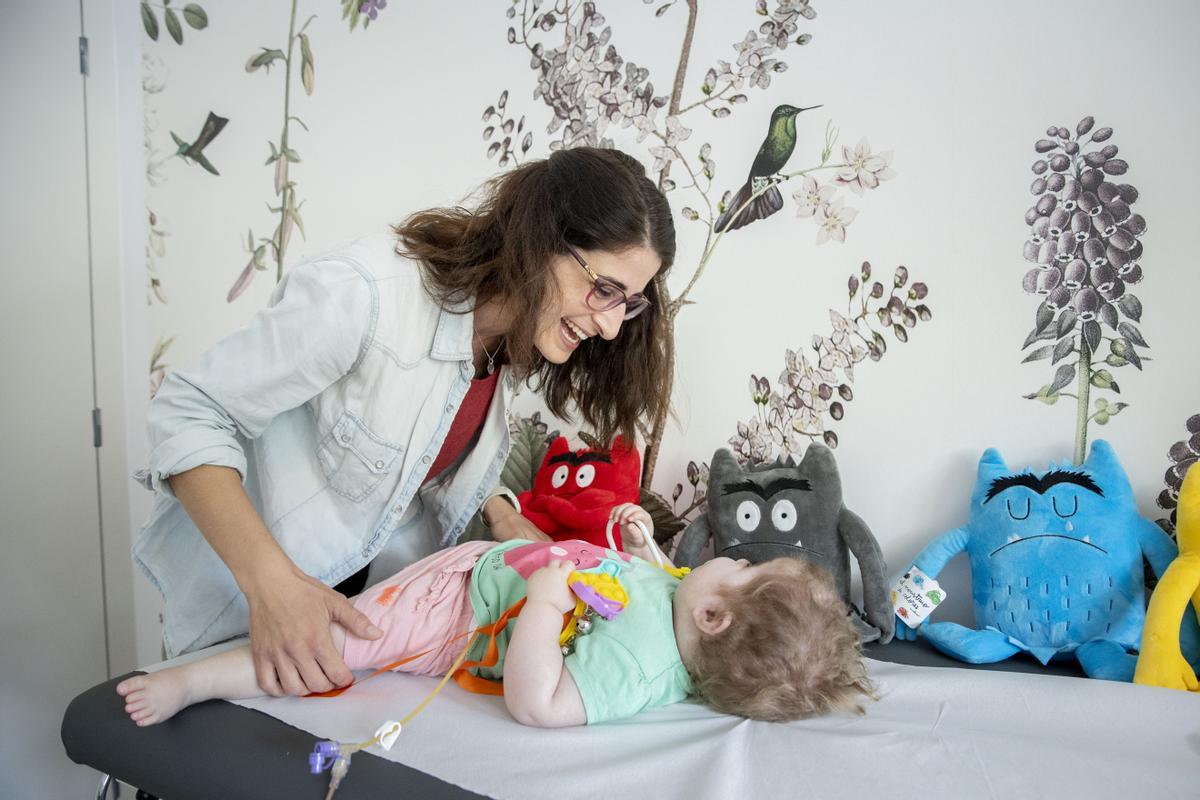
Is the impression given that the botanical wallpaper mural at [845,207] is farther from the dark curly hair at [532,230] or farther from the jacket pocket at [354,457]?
the jacket pocket at [354,457]

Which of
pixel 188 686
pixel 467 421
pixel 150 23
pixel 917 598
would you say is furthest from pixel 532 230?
pixel 150 23

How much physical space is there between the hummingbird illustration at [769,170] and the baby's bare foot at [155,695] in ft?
4.28

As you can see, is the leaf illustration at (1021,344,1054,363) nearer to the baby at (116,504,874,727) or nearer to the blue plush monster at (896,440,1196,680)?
the blue plush monster at (896,440,1196,680)

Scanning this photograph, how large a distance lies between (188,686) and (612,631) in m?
0.57

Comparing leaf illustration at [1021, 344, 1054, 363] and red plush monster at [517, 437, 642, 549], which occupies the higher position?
leaf illustration at [1021, 344, 1054, 363]

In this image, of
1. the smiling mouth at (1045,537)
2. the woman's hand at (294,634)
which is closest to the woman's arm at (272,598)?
the woman's hand at (294,634)

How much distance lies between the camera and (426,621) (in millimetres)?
1218

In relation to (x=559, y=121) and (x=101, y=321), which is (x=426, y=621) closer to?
(x=559, y=121)

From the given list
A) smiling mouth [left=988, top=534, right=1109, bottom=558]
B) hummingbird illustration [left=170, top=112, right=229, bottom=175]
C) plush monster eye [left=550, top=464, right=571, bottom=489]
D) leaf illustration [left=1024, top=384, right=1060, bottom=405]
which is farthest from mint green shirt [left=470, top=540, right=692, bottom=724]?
hummingbird illustration [left=170, top=112, right=229, bottom=175]

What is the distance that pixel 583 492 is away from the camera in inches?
63.0

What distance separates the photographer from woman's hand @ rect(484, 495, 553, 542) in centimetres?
150

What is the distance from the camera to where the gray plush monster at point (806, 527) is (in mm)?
1408

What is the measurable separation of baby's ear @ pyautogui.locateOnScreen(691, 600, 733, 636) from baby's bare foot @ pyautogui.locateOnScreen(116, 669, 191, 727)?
2.29ft

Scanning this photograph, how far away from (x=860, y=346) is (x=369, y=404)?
943mm
